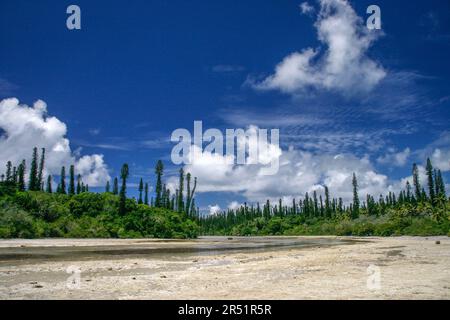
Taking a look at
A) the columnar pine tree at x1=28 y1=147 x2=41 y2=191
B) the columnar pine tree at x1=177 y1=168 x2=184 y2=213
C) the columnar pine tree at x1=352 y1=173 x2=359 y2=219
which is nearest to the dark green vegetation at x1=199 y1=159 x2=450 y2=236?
the columnar pine tree at x1=352 y1=173 x2=359 y2=219

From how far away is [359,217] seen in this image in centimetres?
12319

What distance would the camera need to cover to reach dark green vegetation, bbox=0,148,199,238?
175 ft

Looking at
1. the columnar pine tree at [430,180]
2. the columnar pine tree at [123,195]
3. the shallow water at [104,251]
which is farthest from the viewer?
the columnar pine tree at [430,180]

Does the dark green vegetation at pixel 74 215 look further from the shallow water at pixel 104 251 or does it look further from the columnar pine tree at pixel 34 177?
the shallow water at pixel 104 251

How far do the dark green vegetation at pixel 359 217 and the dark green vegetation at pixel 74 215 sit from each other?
47224mm

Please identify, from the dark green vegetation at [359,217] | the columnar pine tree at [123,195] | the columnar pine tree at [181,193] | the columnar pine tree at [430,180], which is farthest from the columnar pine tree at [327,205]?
the columnar pine tree at [123,195]

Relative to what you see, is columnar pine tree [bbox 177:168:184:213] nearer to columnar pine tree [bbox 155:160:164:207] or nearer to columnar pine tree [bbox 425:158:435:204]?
columnar pine tree [bbox 155:160:164:207]

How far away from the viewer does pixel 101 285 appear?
11516 millimetres

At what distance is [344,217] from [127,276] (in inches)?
4765

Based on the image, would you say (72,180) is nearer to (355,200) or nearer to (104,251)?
(104,251)

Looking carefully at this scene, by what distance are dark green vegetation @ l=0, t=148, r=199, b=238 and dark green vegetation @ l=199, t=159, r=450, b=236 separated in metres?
47.2

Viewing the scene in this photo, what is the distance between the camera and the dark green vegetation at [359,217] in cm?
8531
